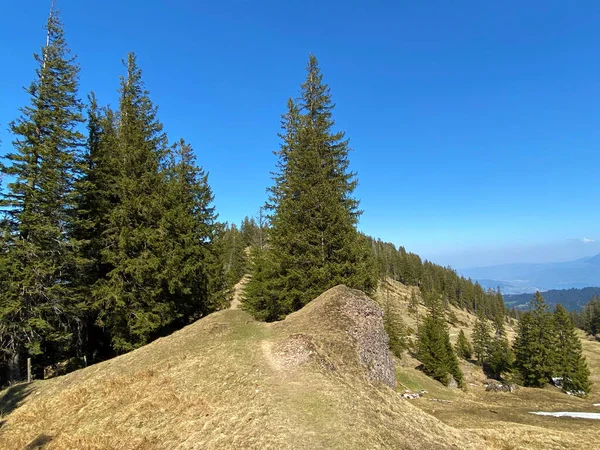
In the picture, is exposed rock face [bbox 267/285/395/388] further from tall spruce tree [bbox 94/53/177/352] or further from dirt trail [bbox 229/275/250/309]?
dirt trail [bbox 229/275/250/309]

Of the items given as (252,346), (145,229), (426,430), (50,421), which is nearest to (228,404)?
(252,346)

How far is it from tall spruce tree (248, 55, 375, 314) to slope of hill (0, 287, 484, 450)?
14.7 ft

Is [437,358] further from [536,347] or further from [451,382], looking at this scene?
[536,347]

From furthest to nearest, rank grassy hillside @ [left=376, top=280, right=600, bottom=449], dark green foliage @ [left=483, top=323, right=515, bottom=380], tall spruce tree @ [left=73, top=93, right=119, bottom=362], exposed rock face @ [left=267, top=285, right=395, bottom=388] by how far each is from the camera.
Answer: dark green foliage @ [left=483, top=323, right=515, bottom=380] < tall spruce tree @ [left=73, top=93, right=119, bottom=362] < exposed rock face @ [left=267, top=285, right=395, bottom=388] < grassy hillside @ [left=376, top=280, right=600, bottom=449]

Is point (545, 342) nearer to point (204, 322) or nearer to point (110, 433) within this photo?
point (204, 322)

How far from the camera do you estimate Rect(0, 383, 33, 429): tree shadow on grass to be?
15031 mm

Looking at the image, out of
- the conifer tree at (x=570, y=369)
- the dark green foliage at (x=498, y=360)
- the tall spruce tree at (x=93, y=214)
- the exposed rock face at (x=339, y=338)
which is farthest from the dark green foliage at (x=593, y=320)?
the tall spruce tree at (x=93, y=214)

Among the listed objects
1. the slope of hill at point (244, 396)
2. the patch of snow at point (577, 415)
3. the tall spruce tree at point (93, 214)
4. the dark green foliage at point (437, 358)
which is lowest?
the dark green foliage at point (437, 358)

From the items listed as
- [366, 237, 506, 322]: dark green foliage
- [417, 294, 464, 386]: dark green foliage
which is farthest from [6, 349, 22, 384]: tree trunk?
[366, 237, 506, 322]: dark green foliage

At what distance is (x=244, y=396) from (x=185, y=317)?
56.6ft

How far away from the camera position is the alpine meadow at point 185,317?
1041 cm

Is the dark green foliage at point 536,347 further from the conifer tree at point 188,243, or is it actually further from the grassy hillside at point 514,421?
the conifer tree at point 188,243

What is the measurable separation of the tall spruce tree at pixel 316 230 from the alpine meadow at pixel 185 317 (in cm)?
13

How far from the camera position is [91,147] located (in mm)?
23719
